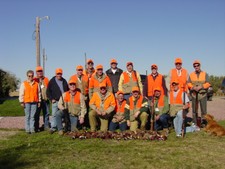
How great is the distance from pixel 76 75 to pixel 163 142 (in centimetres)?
384

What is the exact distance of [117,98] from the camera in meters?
9.95

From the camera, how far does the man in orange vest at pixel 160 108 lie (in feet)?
31.7

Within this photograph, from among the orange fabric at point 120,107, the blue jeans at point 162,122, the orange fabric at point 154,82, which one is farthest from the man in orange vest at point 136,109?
the orange fabric at point 154,82

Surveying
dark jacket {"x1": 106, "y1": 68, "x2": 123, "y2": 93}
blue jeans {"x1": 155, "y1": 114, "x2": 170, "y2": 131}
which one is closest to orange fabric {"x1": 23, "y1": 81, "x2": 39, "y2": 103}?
dark jacket {"x1": 106, "y1": 68, "x2": 123, "y2": 93}

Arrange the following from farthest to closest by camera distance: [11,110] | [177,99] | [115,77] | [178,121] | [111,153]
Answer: [11,110] → [115,77] → [177,99] → [178,121] → [111,153]

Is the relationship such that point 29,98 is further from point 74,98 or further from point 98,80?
point 98,80

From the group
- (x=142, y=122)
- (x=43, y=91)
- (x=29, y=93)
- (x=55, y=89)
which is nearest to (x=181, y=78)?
(x=142, y=122)

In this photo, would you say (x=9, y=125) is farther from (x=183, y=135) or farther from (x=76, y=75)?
(x=183, y=135)

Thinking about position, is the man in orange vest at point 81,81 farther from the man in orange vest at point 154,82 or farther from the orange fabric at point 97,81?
the man in orange vest at point 154,82

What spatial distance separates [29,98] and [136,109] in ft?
11.1

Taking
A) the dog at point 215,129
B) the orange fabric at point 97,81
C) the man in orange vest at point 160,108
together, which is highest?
the orange fabric at point 97,81

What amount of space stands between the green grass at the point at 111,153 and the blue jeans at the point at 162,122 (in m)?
0.77

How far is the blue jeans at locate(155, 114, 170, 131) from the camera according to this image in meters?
9.65

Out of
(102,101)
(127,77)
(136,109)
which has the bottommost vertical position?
(136,109)
